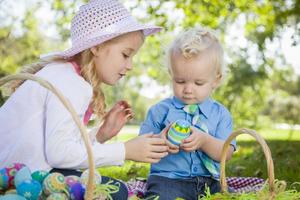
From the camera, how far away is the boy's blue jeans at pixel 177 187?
9.20 feet

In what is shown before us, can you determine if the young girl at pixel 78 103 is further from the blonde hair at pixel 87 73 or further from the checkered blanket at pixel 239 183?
the checkered blanket at pixel 239 183

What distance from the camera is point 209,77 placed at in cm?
290

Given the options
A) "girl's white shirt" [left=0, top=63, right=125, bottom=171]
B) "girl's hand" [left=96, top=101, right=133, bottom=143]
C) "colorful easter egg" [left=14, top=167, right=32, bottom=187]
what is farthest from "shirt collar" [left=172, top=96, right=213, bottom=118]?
"colorful easter egg" [left=14, top=167, right=32, bottom=187]

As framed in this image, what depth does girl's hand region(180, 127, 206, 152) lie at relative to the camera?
2645 millimetres

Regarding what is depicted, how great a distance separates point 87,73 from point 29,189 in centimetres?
83

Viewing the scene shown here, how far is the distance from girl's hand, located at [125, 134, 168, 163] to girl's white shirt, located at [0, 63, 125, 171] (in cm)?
5

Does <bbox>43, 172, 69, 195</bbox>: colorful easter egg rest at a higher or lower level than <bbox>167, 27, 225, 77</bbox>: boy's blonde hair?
lower

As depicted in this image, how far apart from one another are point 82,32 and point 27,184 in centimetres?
99

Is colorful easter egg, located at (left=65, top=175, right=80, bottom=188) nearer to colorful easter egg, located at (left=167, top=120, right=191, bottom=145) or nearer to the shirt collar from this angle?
colorful easter egg, located at (left=167, top=120, right=191, bottom=145)

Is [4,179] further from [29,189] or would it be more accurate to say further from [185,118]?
[185,118]

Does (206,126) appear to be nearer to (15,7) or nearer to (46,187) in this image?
(46,187)

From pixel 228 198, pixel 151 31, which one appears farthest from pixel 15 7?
pixel 228 198

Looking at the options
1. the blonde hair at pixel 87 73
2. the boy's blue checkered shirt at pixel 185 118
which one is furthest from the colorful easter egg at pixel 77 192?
the boy's blue checkered shirt at pixel 185 118

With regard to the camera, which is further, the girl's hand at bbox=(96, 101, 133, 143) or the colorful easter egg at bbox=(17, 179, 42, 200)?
the girl's hand at bbox=(96, 101, 133, 143)
